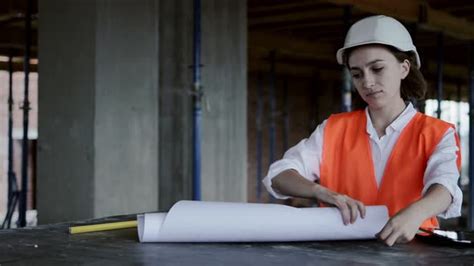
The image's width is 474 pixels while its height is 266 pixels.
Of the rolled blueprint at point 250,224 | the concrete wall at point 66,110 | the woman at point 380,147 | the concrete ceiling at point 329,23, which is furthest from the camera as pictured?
the concrete ceiling at point 329,23

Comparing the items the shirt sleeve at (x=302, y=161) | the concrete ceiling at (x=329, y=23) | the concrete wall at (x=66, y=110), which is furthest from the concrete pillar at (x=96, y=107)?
the shirt sleeve at (x=302, y=161)

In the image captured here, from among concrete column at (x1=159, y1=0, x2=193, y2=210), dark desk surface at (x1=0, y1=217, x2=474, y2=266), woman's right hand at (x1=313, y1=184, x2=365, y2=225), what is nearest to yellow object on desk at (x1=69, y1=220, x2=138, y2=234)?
dark desk surface at (x1=0, y1=217, x2=474, y2=266)

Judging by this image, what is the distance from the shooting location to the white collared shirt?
204 cm

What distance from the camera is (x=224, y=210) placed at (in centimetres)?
197

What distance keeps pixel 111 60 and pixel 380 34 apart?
8.78ft

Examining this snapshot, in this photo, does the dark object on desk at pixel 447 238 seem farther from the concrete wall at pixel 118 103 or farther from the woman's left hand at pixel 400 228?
the concrete wall at pixel 118 103

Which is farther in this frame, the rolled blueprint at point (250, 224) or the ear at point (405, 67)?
the ear at point (405, 67)

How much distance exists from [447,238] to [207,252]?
0.63 metres

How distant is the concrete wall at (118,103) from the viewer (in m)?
4.52

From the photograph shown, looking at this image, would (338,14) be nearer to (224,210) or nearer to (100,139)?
(100,139)

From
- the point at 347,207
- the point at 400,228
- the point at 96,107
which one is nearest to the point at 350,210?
the point at 347,207

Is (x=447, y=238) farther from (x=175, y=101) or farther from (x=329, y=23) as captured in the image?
(x=329, y=23)

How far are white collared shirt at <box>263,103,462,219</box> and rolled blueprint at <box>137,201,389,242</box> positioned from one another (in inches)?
8.6

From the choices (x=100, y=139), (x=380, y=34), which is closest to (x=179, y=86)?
(x=100, y=139)
